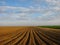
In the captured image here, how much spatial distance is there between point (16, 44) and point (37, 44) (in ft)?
6.27

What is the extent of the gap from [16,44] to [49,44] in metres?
2.99

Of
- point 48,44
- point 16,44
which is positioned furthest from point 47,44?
point 16,44

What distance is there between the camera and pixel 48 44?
15289 mm

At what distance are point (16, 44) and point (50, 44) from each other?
10.1 feet

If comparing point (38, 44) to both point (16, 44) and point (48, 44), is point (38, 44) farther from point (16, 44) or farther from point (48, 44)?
point (16, 44)

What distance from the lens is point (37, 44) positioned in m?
15.3

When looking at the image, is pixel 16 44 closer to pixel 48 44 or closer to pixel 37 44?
pixel 37 44

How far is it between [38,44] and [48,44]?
903mm

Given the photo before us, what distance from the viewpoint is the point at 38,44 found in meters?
15.3

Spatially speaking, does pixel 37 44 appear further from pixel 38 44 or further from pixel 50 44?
pixel 50 44

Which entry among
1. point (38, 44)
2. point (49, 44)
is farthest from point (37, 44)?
point (49, 44)

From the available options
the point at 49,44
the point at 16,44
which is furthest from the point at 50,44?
the point at 16,44

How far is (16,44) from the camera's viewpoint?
15.4 m

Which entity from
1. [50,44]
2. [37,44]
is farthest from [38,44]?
[50,44]
